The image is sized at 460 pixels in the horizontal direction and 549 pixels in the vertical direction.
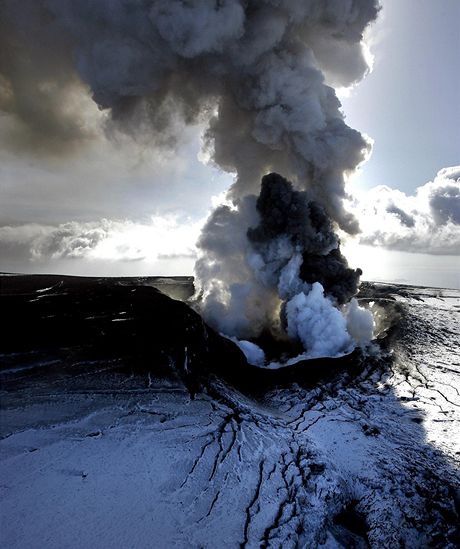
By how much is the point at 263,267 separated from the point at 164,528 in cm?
3123

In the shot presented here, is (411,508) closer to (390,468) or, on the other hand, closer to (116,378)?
(390,468)

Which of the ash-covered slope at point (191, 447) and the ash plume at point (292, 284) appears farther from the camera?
the ash plume at point (292, 284)

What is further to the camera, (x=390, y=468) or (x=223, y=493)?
(x=390, y=468)

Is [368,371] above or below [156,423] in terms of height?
below

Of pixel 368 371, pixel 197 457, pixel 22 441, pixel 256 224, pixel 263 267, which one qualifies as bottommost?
pixel 368 371

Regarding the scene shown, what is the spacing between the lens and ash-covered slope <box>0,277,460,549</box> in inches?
416

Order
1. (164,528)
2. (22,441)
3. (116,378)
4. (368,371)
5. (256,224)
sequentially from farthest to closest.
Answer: (256,224) → (368,371) → (116,378) → (22,441) → (164,528)

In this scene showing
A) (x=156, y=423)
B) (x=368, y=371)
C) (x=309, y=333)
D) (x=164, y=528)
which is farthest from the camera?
(x=309, y=333)

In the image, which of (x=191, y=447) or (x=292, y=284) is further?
(x=292, y=284)

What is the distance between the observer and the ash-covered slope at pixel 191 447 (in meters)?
10.6

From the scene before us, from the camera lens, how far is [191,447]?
1395cm

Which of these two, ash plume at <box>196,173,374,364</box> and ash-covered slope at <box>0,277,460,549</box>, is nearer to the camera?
ash-covered slope at <box>0,277,460,549</box>

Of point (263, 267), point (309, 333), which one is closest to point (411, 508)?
point (309, 333)

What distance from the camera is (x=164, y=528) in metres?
10.3
